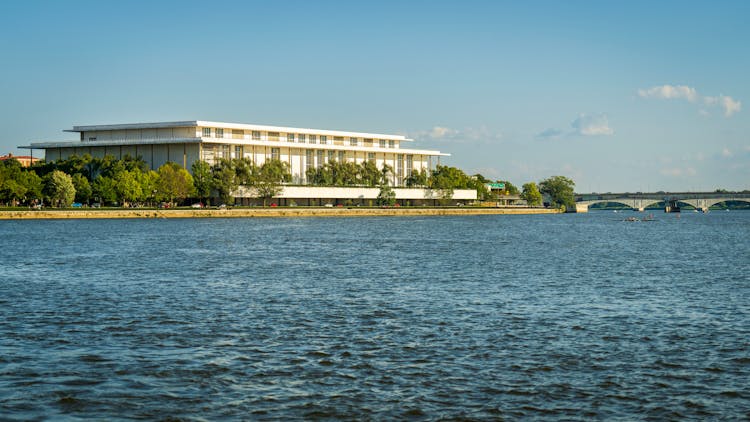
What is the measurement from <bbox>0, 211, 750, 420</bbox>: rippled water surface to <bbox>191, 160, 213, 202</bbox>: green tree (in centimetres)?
11626

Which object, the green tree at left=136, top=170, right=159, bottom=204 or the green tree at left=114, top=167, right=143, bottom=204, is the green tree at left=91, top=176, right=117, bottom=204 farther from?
the green tree at left=136, top=170, right=159, bottom=204

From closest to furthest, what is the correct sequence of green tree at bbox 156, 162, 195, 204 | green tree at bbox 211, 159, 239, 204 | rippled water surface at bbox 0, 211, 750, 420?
rippled water surface at bbox 0, 211, 750, 420 → green tree at bbox 156, 162, 195, 204 → green tree at bbox 211, 159, 239, 204

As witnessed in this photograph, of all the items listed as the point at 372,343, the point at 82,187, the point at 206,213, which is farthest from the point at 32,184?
the point at 372,343

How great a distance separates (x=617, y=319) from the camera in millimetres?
28047

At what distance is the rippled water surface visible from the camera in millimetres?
17328

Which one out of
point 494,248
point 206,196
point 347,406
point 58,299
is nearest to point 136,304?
point 58,299

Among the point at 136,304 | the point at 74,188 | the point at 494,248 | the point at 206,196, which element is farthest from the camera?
the point at 206,196

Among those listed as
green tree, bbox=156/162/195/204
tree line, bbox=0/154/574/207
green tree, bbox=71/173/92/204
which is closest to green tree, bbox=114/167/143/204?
tree line, bbox=0/154/574/207

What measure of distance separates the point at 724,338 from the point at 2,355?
19565mm

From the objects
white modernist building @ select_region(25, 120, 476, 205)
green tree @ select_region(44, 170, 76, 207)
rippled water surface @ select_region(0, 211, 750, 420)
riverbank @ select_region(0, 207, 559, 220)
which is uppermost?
white modernist building @ select_region(25, 120, 476, 205)

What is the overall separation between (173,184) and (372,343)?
5394 inches

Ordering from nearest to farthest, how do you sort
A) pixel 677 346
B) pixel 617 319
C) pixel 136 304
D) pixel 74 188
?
pixel 677 346 → pixel 617 319 → pixel 136 304 → pixel 74 188

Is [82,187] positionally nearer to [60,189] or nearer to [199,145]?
[60,189]

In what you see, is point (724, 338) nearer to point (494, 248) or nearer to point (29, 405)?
point (29, 405)
